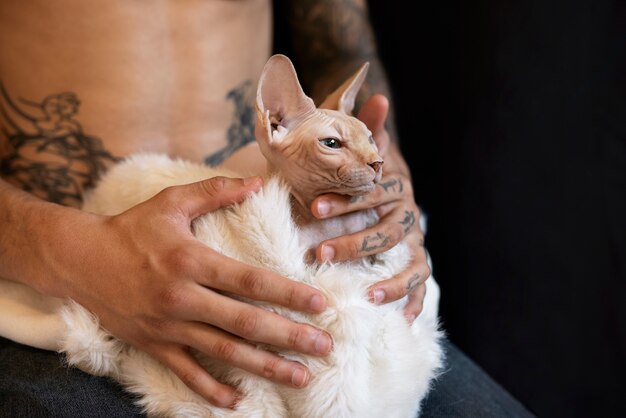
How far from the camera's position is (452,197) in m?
1.30

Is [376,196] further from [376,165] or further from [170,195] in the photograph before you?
[170,195]

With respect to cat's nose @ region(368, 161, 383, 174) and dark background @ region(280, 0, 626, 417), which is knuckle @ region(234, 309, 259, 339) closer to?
cat's nose @ region(368, 161, 383, 174)

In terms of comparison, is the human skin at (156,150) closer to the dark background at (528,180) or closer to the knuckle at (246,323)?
the knuckle at (246,323)

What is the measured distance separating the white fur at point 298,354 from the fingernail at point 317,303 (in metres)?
0.01

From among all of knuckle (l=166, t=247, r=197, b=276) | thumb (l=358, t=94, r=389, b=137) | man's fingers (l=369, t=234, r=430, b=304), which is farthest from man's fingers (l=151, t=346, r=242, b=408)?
thumb (l=358, t=94, r=389, b=137)

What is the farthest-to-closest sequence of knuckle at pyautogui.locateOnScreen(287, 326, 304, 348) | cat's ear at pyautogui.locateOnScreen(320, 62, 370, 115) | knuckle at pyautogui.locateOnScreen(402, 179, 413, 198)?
knuckle at pyautogui.locateOnScreen(402, 179, 413, 198) → cat's ear at pyautogui.locateOnScreen(320, 62, 370, 115) → knuckle at pyautogui.locateOnScreen(287, 326, 304, 348)

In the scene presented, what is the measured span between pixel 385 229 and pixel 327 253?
0.33 feet

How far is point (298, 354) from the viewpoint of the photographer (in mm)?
645

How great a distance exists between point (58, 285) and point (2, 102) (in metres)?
0.39

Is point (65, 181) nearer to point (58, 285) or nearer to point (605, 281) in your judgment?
point (58, 285)

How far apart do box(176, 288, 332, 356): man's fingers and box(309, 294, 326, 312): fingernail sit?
0.02 meters

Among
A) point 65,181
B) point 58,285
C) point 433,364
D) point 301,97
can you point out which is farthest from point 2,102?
point 433,364

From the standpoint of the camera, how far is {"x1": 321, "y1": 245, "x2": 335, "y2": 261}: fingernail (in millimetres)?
687

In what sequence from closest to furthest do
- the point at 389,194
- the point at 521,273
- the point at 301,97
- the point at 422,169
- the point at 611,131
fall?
the point at 301,97, the point at 389,194, the point at 611,131, the point at 521,273, the point at 422,169
